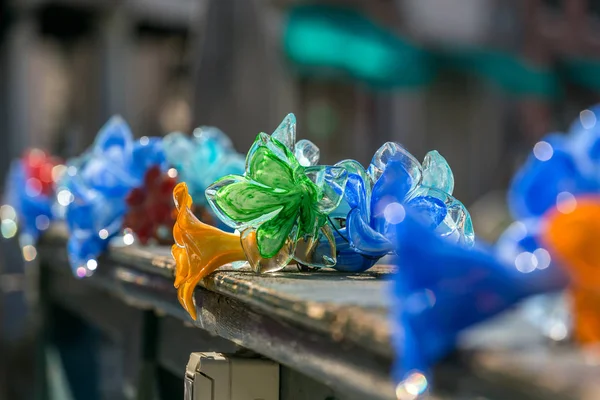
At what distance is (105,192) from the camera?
7.06 ft

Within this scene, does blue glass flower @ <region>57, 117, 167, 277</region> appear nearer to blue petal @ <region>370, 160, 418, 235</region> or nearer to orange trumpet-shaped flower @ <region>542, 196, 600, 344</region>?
blue petal @ <region>370, 160, 418, 235</region>

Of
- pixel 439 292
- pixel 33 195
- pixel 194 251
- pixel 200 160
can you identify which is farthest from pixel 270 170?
pixel 33 195

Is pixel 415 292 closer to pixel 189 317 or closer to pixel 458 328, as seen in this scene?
pixel 458 328

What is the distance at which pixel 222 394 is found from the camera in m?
1.29

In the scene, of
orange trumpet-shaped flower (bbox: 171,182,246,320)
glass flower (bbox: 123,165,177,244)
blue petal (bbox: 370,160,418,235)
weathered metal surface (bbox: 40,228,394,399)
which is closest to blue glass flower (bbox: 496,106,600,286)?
weathered metal surface (bbox: 40,228,394,399)

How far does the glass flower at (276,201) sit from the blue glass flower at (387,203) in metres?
0.03

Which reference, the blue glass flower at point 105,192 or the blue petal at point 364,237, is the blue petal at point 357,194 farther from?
the blue glass flower at point 105,192

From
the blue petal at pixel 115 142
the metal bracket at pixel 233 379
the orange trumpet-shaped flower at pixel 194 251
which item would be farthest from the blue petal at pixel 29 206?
the metal bracket at pixel 233 379

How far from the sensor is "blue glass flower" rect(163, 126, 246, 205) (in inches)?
79.4

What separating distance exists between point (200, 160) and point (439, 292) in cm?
137

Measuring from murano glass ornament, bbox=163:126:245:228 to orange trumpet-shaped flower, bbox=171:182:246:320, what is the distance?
1.94 feet

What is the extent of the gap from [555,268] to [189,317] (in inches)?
33.9

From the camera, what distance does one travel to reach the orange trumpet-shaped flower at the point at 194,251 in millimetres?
→ 1350

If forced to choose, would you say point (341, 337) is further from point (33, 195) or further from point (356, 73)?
point (356, 73)
